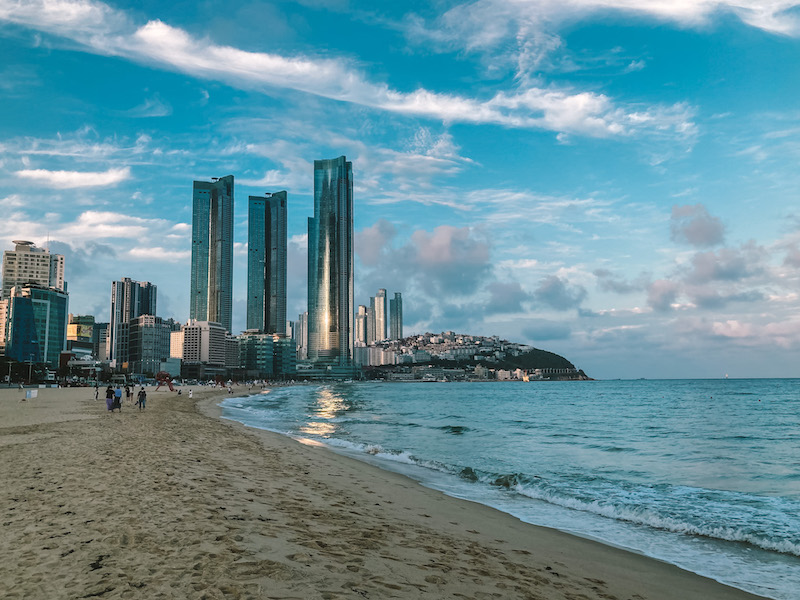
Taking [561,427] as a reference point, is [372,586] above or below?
above

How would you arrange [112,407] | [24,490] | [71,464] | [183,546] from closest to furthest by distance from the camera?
[183,546] < [24,490] < [71,464] < [112,407]

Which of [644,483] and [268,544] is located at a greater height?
[268,544]

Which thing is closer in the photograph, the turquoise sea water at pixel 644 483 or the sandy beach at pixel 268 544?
the sandy beach at pixel 268 544

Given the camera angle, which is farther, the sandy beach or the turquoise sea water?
the turquoise sea water

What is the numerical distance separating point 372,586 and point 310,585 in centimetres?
74

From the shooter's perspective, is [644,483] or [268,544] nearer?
[268,544]

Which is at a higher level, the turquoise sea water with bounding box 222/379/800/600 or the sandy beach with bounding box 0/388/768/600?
the sandy beach with bounding box 0/388/768/600

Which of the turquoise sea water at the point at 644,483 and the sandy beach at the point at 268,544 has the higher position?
the sandy beach at the point at 268,544

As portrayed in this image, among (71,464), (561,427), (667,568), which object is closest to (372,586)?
(667,568)

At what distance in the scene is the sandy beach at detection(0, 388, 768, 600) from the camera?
19.5 ft

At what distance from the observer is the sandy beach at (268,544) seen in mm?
5941

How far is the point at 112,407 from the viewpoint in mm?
39969

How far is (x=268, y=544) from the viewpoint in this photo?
24.2 ft

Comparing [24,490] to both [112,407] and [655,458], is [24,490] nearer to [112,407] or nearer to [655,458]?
[655,458]
